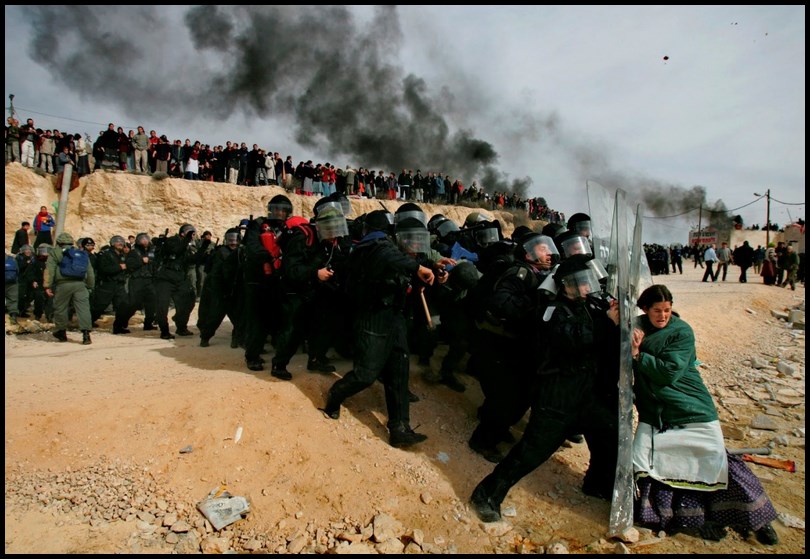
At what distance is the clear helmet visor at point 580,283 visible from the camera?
3.49 meters

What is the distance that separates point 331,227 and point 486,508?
9.21ft

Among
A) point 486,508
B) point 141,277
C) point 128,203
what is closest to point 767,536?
point 486,508

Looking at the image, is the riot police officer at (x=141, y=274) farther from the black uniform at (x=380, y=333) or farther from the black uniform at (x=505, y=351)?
the black uniform at (x=505, y=351)

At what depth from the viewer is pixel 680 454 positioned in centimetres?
339

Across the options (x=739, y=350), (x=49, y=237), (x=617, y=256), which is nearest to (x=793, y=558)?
(x=617, y=256)


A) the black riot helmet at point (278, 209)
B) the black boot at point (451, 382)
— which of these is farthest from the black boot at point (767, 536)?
the black riot helmet at point (278, 209)

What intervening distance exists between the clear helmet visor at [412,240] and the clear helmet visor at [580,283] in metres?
1.46

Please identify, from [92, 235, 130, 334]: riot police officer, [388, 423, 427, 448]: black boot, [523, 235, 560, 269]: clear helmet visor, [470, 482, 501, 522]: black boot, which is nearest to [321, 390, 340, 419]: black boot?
[388, 423, 427, 448]: black boot

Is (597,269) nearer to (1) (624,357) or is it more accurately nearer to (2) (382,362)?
(1) (624,357)

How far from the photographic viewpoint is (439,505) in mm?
3715

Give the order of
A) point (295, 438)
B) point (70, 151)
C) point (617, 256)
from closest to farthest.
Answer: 1. point (617, 256)
2. point (295, 438)
3. point (70, 151)

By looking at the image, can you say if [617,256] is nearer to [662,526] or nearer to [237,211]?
[662,526]

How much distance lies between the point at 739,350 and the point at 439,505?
8.58m

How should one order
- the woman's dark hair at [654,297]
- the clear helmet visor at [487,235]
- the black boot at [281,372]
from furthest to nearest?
the clear helmet visor at [487,235]
the black boot at [281,372]
the woman's dark hair at [654,297]
